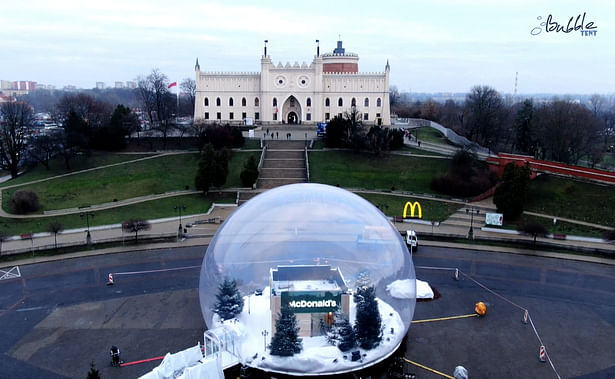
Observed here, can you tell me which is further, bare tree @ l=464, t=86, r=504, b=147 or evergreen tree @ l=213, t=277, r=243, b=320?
bare tree @ l=464, t=86, r=504, b=147

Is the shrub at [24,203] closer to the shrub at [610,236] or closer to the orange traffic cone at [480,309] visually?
the orange traffic cone at [480,309]

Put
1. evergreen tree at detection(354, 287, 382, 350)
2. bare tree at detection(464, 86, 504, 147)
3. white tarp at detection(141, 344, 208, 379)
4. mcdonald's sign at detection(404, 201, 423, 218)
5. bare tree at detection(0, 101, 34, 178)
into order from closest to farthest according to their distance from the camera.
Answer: white tarp at detection(141, 344, 208, 379)
evergreen tree at detection(354, 287, 382, 350)
mcdonald's sign at detection(404, 201, 423, 218)
bare tree at detection(0, 101, 34, 178)
bare tree at detection(464, 86, 504, 147)

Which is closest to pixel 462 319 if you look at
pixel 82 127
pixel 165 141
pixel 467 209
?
pixel 467 209

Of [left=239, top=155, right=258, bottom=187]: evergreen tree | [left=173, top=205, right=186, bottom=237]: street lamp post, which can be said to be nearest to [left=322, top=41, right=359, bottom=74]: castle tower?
[left=239, top=155, right=258, bottom=187]: evergreen tree

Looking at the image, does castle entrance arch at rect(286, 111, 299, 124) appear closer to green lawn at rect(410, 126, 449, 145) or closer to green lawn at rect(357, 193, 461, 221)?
green lawn at rect(410, 126, 449, 145)

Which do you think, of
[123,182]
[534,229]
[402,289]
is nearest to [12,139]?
[123,182]

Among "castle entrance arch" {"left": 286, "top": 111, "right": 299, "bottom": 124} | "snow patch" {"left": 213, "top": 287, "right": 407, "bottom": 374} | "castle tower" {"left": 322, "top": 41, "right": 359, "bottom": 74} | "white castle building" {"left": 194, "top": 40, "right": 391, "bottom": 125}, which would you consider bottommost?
"snow patch" {"left": 213, "top": 287, "right": 407, "bottom": 374}

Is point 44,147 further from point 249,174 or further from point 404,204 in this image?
point 404,204
